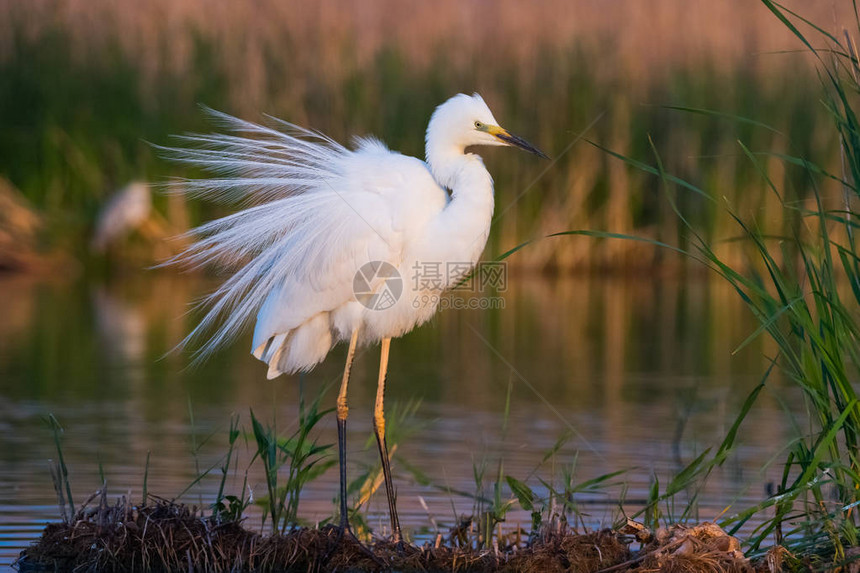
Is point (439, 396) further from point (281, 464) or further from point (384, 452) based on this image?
point (281, 464)

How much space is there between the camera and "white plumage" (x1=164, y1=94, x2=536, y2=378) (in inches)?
213

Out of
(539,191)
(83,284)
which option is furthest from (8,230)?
(539,191)

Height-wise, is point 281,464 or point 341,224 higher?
point 341,224

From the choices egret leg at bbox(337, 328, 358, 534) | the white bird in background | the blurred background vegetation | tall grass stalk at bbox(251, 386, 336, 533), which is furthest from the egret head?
the blurred background vegetation

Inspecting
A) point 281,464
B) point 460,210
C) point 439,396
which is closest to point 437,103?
point 439,396

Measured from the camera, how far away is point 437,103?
1331cm

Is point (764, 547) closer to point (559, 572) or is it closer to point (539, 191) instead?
point (559, 572)

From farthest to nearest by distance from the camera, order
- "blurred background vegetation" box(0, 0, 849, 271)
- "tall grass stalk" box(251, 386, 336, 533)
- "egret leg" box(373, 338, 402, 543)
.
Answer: "blurred background vegetation" box(0, 0, 849, 271) < "egret leg" box(373, 338, 402, 543) < "tall grass stalk" box(251, 386, 336, 533)

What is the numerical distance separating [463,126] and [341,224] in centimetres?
65

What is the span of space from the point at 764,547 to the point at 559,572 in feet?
2.66

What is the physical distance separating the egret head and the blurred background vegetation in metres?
7.32

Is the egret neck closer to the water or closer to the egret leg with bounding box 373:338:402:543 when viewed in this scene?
the egret leg with bounding box 373:338:402:543

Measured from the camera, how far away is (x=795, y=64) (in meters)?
14.0

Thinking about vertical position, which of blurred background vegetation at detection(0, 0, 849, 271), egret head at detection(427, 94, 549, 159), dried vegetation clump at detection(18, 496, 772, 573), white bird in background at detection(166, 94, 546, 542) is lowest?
dried vegetation clump at detection(18, 496, 772, 573)
